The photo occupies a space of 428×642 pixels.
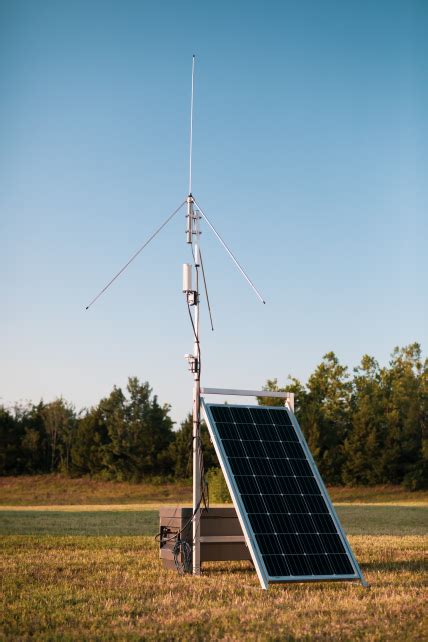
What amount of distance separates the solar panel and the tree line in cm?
4592

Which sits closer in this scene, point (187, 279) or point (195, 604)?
point (195, 604)

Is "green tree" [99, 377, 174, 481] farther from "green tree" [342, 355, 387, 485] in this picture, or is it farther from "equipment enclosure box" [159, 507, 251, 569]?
"equipment enclosure box" [159, 507, 251, 569]

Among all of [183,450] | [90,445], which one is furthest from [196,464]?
[90,445]

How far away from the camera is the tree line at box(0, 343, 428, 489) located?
63031 mm

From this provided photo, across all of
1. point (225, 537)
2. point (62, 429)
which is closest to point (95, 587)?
point (225, 537)

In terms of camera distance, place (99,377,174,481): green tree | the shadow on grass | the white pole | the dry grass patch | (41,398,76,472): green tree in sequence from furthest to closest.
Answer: (41,398,76,472): green tree < (99,377,174,481): green tree < the shadow on grass < the white pole < the dry grass patch

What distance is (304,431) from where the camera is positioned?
216 feet

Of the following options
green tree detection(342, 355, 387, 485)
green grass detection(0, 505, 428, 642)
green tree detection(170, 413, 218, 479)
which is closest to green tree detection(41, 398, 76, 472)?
green tree detection(170, 413, 218, 479)

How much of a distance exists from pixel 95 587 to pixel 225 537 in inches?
86.4

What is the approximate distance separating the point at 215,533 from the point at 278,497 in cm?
154

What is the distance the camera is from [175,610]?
8.91 m

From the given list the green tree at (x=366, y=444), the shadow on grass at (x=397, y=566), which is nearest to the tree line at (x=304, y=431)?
the green tree at (x=366, y=444)

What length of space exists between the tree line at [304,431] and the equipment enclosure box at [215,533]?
45.4m

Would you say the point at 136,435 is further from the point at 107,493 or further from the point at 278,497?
the point at 278,497
